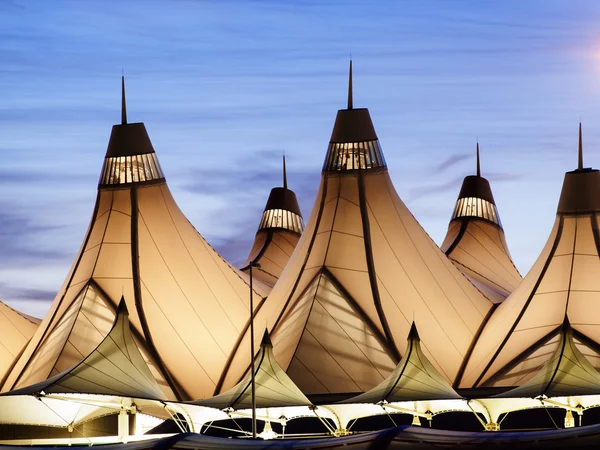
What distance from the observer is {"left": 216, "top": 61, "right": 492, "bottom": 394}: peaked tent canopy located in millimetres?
54219

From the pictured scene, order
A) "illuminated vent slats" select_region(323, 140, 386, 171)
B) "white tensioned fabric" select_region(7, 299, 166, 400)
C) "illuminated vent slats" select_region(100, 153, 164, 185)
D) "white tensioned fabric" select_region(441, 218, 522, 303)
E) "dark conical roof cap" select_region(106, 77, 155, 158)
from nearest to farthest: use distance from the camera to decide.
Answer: "white tensioned fabric" select_region(7, 299, 166, 400) → "illuminated vent slats" select_region(323, 140, 386, 171) → "illuminated vent slats" select_region(100, 153, 164, 185) → "dark conical roof cap" select_region(106, 77, 155, 158) → "white tensioned fabric" select_region(441, 218, 522, 303)

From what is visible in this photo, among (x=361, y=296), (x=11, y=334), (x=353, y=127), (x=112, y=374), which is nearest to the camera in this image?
(x=112, y=374)

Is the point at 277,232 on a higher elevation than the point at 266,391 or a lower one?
higher

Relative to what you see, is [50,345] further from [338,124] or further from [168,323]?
[338,124]

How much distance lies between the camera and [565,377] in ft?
154

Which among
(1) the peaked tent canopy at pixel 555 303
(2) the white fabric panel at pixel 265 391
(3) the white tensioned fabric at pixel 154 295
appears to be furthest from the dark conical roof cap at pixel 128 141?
(1) the peaked tent canopy at pixel 555 303

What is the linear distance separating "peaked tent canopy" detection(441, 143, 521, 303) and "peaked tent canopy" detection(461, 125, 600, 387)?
332 inches

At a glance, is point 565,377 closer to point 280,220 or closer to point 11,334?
point 11,334

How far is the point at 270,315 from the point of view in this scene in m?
57.5

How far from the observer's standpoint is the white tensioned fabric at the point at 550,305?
54.0 metres

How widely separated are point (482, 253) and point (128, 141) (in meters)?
18.3

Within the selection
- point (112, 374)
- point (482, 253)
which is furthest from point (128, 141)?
point (482, 253)

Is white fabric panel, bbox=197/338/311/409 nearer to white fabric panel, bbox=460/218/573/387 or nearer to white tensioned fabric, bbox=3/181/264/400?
white tensioned fabric, bbox=3/181/264/400

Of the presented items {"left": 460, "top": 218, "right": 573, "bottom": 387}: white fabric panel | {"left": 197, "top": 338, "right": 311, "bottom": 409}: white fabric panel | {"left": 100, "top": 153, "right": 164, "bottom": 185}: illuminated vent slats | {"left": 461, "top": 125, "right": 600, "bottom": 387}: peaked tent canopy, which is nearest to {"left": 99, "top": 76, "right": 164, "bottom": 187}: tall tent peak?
{"left": 100, "top": 153, "right": 164, "bottom": 185}: illuminated vent slats
